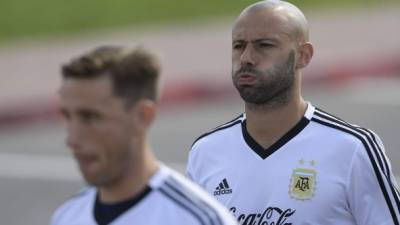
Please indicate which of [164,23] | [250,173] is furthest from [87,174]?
[164,23]

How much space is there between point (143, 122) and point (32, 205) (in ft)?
32.5

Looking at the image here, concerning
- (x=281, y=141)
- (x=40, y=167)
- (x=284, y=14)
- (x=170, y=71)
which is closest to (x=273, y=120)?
(x=281, y=141)

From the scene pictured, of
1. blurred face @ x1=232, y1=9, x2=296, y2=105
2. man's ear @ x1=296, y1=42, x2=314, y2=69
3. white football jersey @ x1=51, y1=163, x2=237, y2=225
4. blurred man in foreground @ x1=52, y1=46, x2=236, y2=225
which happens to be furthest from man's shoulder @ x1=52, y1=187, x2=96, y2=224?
man's ear @ x1=296, y1=42, x2=314, y2=69

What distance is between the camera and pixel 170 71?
2150cm

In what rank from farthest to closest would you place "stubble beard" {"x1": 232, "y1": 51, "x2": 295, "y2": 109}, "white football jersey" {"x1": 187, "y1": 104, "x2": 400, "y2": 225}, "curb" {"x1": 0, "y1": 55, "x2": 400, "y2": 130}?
"curb" {"x1": 0, "y1": 55, "x2": 400, "y2": 130} → "stubble beard" {"x1": 232, "y1": 51, "x2": 295, "y2": 109} → "white football jersey" {"x1": 187, "y1": 104, "x2": 400, "y2": 225}

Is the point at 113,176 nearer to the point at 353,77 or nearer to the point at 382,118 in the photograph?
the point at 382,118

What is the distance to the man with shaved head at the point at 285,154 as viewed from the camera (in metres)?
6.89

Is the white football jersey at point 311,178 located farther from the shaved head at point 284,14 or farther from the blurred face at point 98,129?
the blurred face at point 98,129

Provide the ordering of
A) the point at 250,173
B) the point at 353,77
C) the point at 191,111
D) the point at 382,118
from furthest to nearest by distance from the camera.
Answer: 1. the point at 353,77
2. the point at 191,111
3. the point at 382,118
4. the point at 250,173

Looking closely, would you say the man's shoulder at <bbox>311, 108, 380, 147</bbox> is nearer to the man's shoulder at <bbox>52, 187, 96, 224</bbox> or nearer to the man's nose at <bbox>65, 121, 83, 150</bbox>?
the man's shoulder at <bbox>52, 187, 96, 224</bbox>

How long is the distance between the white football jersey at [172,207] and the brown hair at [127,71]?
1.18 ft

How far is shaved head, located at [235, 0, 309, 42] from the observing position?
7195 millimetres

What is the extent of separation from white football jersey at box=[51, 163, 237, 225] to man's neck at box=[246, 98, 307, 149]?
1.90m

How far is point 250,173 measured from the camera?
7.09 meters
